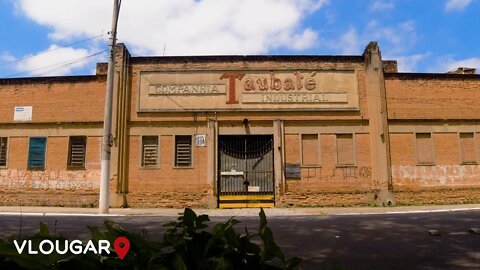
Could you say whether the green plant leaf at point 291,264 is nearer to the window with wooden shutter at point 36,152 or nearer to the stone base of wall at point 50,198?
the stone base of wall at point 50,198

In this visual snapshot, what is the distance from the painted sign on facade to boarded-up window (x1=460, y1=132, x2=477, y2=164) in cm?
557

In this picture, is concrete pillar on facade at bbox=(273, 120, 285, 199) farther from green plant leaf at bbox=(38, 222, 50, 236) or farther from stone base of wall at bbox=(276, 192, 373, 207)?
green plant leaf at bbox=(38, 222, 50, 236)

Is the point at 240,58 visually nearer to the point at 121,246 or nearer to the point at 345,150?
the point at 345,150

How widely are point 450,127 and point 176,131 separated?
43.1ft

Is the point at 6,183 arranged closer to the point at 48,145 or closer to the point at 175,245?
the point at 48,145

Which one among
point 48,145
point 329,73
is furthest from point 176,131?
point 329,73

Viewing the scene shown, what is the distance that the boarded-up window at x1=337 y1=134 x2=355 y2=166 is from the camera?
19.0m

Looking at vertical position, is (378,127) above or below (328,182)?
above

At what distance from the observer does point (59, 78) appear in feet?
65.3

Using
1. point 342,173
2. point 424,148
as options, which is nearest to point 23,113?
point 342,173

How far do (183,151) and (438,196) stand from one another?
11989 mm

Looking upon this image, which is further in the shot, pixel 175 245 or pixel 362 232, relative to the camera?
pixel 362 232

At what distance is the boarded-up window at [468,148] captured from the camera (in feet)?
64.3

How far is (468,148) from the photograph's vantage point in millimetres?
19766
